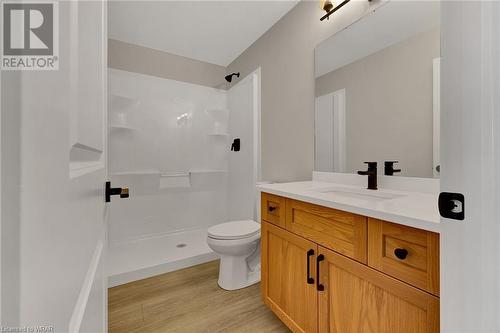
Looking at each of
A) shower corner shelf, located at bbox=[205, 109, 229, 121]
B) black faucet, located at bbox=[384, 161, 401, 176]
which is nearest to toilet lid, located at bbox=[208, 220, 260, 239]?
black faucet, located at bbox=[384, 161, 401, 176]

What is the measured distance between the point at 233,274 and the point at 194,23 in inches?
89.8

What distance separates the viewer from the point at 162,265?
6.71ft

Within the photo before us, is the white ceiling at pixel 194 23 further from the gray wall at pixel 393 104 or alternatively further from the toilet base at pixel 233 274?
the toilet base at pixel 233 274

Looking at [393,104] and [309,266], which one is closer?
[309,266]

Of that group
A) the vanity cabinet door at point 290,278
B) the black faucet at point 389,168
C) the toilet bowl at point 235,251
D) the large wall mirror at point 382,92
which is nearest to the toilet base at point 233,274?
the toilet bowl at point 235,251

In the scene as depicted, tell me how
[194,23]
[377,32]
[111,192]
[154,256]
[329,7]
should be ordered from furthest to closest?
[154,256]
[194,23]
[329,7]
[377,32]
[111,192]

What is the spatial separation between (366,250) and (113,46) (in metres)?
2.92

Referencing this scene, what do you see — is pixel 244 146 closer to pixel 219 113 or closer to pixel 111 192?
pixel 219 113

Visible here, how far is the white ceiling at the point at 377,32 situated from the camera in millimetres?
1150

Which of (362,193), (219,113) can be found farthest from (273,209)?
(219,113)

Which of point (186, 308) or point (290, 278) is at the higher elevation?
point (290, 278)

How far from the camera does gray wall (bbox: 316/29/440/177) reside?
3.72ft

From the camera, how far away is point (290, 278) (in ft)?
4.02

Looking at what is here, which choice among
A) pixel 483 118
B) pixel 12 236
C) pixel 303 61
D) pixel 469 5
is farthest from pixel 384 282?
pixel 303 61
